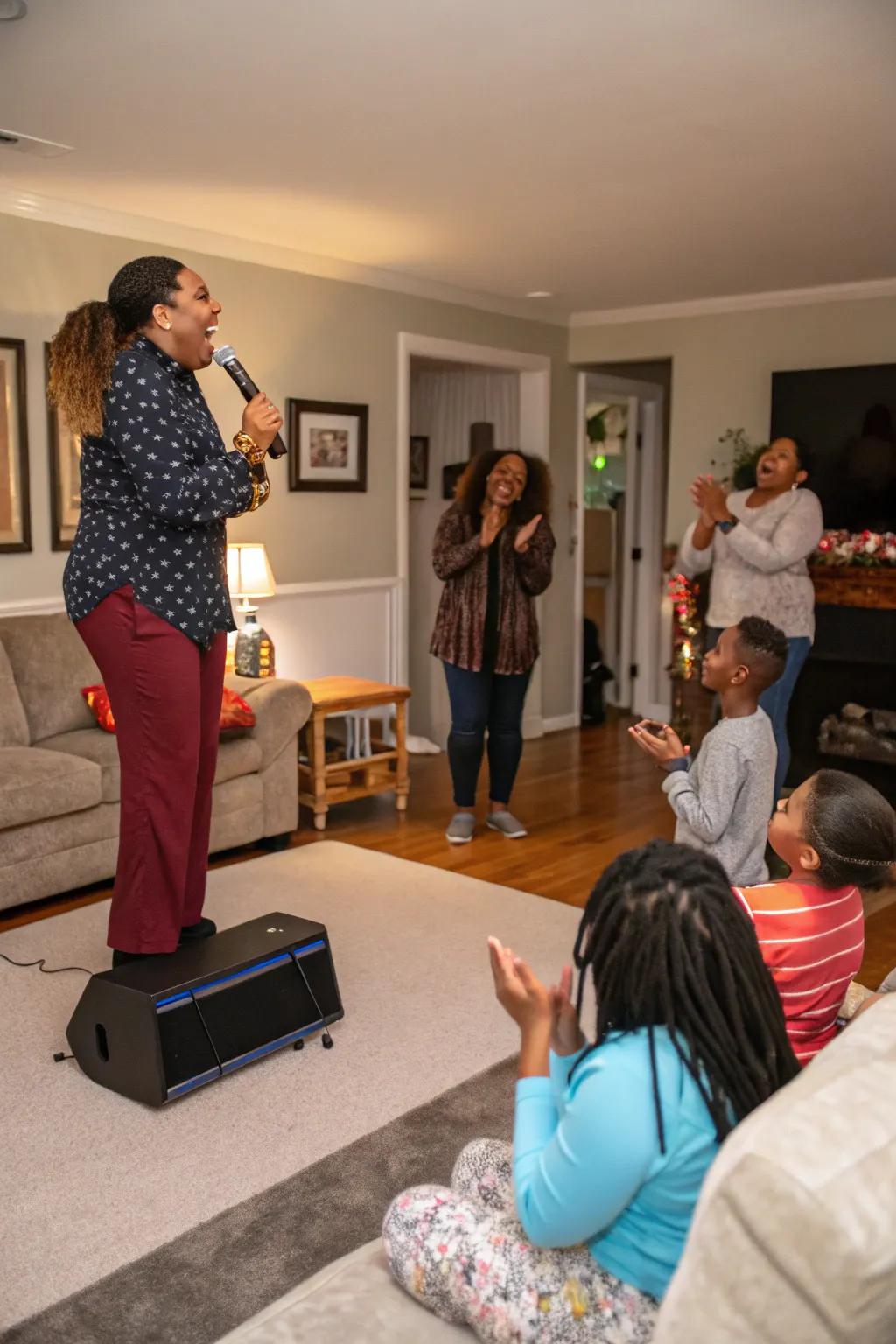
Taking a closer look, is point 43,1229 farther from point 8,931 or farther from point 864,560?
point 864,560

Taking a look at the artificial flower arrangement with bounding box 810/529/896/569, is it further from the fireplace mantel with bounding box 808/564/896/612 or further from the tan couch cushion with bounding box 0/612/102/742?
the tan couch cushion with bounding box 0/612/102/742

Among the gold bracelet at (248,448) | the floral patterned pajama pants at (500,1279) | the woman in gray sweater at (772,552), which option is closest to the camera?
the floral patterned pajama pants at (500,1279)

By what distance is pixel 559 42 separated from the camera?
276 centimetres

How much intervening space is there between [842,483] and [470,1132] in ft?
13.5

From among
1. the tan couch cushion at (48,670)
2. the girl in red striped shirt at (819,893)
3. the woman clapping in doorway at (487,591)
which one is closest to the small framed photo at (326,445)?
the woman clapping in doorway at (487,591)

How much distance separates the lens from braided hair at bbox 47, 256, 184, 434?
2613 mm

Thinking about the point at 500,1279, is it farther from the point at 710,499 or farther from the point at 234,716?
the point at 710,499

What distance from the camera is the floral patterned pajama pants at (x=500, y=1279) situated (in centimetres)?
→ 129

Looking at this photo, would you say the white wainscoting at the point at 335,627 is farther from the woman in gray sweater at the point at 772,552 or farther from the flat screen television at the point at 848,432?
the flat screen television at the point at 848,432

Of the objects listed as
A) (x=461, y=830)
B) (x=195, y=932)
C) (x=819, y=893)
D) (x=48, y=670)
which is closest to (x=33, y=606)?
(x=48, y=670)

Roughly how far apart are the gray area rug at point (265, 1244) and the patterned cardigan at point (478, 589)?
7.12 ft

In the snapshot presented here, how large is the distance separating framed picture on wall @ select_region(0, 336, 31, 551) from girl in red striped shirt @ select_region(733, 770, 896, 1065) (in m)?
3.32

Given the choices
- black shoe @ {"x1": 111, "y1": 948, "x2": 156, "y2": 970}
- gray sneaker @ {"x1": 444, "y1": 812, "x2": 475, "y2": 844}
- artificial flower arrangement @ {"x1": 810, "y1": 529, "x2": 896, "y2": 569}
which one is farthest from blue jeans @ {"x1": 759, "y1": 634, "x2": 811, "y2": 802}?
black shoe @ {"x1": 111, "y1": 948, "x2": 156, "y2": 970}

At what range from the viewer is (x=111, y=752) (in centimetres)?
→ 398
